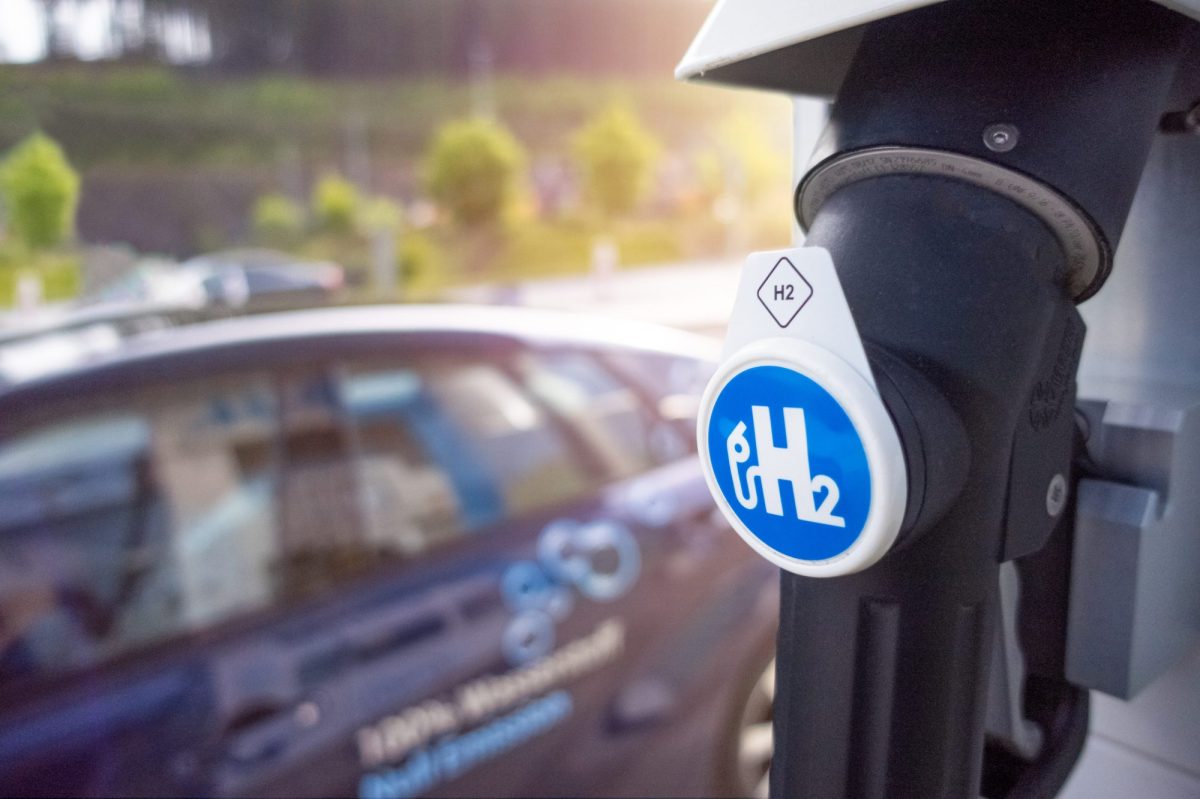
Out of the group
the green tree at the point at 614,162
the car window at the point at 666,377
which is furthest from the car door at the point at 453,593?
the green tree at the point at 614,162

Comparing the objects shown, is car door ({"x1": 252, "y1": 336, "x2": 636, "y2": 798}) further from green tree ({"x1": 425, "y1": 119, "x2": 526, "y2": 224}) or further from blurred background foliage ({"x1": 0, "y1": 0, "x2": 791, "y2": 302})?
green tree ({"x1": 425, "y1": 119, "x2": 526, "y2": 224})

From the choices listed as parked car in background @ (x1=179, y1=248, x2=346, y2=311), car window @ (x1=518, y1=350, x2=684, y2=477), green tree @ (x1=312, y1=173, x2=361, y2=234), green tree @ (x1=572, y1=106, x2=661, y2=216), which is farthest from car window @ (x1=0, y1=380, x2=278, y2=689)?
green tree @ (x1=572, y1=106, x2=661, y2=216)

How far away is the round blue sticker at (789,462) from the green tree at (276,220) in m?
22.3

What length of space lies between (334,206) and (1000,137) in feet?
77.8

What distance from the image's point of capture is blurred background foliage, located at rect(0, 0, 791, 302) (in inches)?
721

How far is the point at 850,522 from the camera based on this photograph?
508 mm

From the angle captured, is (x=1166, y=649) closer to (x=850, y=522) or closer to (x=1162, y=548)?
(x=1162, y=548)

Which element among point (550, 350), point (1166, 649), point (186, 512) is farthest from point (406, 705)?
point (1166, 649)

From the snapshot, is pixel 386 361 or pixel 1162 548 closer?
pixel 1162 548

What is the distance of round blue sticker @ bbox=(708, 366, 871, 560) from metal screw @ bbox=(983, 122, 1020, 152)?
6.6 inches

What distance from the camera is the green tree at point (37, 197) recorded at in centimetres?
557

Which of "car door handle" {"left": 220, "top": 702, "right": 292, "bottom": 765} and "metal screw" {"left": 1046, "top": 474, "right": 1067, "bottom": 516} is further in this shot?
"car door handle" {"left": 220, "top": 702, "right": 292, "bottom": 765}

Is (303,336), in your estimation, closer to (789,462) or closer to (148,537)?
(148,537)

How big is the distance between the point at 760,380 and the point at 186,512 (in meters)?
1.87
